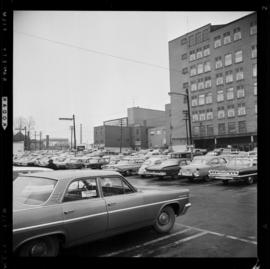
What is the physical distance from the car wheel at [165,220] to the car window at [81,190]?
52.8 inches

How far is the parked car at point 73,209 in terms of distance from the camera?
113 inches

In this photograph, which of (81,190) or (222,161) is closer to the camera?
(81,190)

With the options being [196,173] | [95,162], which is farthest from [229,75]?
[95,162]

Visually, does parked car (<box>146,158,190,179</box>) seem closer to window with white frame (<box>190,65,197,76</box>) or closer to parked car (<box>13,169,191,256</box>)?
window with white frame (<box>190,65,197,76</box>)

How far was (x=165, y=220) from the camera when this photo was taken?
14.2 ft

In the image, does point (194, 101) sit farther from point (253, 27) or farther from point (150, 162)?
point (253, 27)

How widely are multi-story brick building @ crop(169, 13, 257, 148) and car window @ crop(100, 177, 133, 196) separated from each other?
2129 mm

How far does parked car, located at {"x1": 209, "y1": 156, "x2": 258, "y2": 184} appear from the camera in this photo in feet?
29.5

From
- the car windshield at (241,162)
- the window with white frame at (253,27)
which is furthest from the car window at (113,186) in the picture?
the car windshield at (241,162)

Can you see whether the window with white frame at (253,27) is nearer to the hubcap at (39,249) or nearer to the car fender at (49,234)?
the car fender at (49,234)

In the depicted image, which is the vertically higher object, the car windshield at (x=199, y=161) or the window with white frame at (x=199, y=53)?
the window with white frame at (x=199, y=53)

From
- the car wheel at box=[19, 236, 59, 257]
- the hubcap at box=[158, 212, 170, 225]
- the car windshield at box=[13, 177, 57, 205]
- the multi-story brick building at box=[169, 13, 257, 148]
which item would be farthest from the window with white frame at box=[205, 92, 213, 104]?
the car wheel at box=[19, 236, 59, 257]

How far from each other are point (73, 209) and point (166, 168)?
7.54 meters
